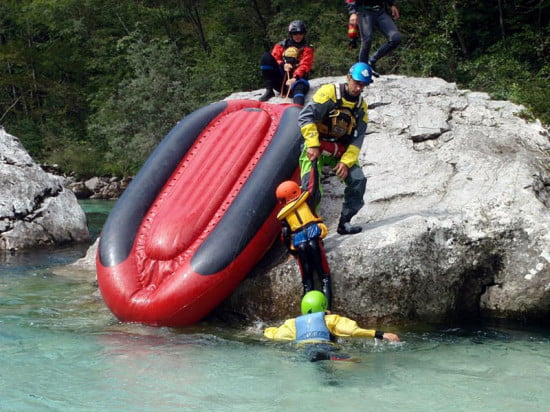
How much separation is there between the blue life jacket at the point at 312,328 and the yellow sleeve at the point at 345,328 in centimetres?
6

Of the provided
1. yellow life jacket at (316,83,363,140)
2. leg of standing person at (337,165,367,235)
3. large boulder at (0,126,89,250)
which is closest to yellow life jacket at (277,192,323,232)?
leg of standing person at (337,165,367,235)

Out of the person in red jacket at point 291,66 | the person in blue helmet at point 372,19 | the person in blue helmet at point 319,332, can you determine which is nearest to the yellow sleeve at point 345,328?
the person in blue helmet at point 319,332

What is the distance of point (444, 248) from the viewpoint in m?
5.35

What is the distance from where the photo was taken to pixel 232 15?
23.3 m

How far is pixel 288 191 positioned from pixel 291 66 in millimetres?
2889

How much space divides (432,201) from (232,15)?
18.9m

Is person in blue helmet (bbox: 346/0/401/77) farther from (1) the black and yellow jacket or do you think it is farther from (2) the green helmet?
(2) the green helmet

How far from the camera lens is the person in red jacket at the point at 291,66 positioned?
7.57 m

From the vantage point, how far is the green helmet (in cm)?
453

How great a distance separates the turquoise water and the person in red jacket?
3358 mm

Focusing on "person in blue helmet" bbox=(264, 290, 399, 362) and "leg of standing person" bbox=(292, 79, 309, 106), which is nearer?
"person in blue helmet" bbox=(264, 290, 399, 362)

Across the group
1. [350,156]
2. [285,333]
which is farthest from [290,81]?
[285,333]

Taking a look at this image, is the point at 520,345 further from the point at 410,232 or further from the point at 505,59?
the point at 505,59

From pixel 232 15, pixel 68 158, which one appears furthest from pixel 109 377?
pixel 232 15
